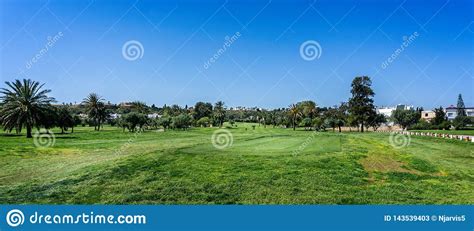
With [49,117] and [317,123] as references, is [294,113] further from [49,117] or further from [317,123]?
[49,117]

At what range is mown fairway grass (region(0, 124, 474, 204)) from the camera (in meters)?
10.9

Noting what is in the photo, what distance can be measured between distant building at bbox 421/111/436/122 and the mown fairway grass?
104 ft

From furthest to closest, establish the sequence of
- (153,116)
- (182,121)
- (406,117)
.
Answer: (406,117) → (153,116) → (182,121)

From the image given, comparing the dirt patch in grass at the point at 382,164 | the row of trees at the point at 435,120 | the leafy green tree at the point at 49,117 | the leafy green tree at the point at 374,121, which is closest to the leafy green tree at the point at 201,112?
the leafy green tree at the point at 49,117

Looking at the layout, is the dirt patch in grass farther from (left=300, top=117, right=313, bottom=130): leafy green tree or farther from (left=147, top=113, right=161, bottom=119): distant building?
(left=300, top=117, right=313, bottom=130): leafy green tree

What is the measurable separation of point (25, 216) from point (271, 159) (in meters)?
8.03

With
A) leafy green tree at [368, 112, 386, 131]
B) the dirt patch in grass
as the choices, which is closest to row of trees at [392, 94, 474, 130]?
the dirt patch in grass

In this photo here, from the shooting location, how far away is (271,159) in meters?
14.4

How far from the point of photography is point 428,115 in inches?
1886

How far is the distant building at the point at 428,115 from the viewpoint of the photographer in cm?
4519

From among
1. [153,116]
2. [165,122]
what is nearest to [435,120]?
[165,122]

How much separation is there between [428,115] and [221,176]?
43005 mm

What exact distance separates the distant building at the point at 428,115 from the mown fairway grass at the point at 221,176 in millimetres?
31738

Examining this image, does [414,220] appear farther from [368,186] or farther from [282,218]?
[282,218]
